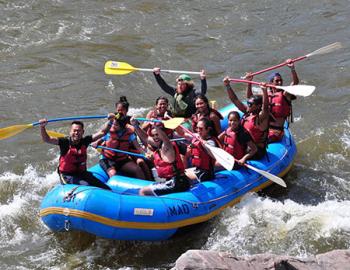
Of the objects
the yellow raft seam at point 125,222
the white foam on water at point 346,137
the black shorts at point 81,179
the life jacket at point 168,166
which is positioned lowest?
the white foam on water at point 346,137

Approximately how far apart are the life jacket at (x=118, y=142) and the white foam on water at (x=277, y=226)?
4.66ft

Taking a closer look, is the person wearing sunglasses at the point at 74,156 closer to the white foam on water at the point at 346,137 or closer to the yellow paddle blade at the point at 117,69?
the yellow paddle blade at the point at 117,69

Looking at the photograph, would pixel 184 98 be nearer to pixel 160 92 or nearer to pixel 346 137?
pixel 346 137

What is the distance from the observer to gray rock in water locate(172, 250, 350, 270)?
4816 millimetres

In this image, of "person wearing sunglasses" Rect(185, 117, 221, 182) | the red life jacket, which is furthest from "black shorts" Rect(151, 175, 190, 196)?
the red life jacket

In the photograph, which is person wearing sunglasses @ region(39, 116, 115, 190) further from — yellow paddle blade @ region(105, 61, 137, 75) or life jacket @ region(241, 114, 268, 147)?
yellow paddle blade @ region(105, 61, 137, 75)

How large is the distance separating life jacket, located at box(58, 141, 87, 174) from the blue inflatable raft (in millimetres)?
297

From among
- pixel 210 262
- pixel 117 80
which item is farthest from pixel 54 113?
pixel 210 262

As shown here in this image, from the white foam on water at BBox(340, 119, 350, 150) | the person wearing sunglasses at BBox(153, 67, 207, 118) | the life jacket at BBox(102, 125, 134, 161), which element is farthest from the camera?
the white foam on water at BBox(340, 119, 350, 150)

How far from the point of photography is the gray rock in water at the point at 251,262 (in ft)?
15.8

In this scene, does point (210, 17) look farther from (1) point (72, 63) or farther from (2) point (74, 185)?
(2) point (74, 185)

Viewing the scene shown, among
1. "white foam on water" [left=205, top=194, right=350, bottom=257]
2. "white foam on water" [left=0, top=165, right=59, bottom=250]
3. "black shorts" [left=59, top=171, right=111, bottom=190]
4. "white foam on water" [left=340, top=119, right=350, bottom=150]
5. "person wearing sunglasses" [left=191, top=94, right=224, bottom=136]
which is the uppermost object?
"person wearing sunglasses" [left=191, top=94, right=224, bottom=136]

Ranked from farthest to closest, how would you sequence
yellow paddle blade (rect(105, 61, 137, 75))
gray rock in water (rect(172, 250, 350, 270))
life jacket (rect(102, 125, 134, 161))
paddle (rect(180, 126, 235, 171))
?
1. yellow paddle blade (rect(105, 61, 137, 75))
2. life jacket (rect(102, 125, 134, 161))
3. paddle (rect(180, 126, 235, 171))
4. gray rock in water (rect(172, 250, 350, 270))

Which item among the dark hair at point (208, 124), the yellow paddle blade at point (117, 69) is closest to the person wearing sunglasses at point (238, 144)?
the dark hair at point (208, 124)
